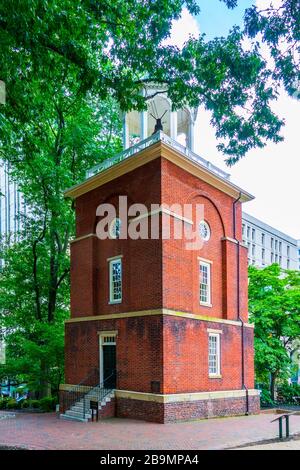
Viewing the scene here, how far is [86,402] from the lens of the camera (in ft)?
64.8

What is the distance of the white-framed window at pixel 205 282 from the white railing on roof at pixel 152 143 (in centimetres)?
435

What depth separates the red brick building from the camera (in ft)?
60.3

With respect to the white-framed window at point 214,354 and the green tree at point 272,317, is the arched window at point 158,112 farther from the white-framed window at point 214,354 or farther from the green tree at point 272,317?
the green tree at point 272,317

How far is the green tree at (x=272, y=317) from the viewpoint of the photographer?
28531 millimetres

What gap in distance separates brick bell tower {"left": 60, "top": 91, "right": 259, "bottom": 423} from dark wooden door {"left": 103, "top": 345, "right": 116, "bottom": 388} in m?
0.04

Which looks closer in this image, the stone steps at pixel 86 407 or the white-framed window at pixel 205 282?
the stone steps at pixel 86 407

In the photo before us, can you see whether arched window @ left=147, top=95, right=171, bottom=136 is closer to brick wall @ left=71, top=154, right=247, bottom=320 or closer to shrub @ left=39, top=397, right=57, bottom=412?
brick wall @ left=71, top=154, right=247, bottom=320

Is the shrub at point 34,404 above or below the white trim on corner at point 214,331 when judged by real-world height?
below

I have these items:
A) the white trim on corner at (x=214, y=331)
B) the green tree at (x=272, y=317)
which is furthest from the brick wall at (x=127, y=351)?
the green tree at (x=272, y=317)

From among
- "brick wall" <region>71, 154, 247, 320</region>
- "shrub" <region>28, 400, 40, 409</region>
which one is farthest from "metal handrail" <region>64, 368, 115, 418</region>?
"shrub" <region>28, 400, 40, 409</region>

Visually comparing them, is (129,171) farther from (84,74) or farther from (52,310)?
(52,310)

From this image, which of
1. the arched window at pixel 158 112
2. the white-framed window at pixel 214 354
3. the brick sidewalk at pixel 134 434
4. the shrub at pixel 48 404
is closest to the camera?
the brick sidewalk at pixel 134 434

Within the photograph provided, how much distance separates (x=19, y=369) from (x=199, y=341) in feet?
43.9

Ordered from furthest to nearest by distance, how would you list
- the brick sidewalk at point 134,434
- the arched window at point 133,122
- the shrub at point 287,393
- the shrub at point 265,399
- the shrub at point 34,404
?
the shrub at point 287,393
the shrub at point 265,399
the shrub at point 34,404
the arched window at point 133,122
the brick sidewalk at point 134,434
